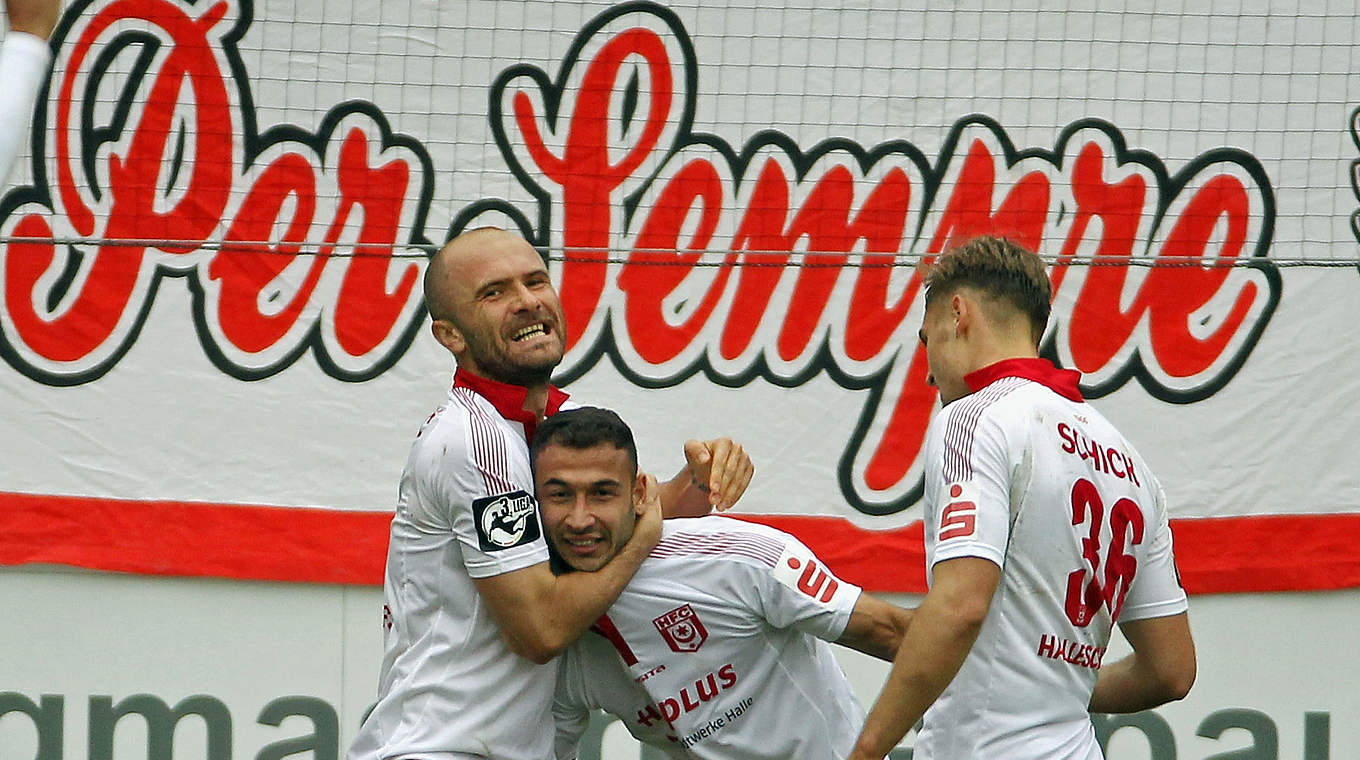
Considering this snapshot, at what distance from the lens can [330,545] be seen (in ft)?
16.9

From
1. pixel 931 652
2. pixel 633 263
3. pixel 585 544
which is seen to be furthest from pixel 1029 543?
pixel 633 263

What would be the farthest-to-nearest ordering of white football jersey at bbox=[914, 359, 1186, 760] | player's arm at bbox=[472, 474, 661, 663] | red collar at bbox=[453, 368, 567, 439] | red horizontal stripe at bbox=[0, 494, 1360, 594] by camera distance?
red horizontal stripe at bbox=[0, 494, 1360, 594]
red collar at bbox=[453, 368, 567, 439]
player's arm at bbox=[472, 474, 661, 663]
white football jersey at bbox=[914, 359, 1186, 760]

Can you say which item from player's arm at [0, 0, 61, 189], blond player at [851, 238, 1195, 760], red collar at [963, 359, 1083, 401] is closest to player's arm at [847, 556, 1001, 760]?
blond player at [851, 238, 1195, 760]

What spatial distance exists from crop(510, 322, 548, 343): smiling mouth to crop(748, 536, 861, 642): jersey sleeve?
0.69 metres

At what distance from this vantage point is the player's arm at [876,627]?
3.02m

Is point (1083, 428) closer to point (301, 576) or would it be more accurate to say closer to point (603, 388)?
point (603, 388)

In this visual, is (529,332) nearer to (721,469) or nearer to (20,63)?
(721,469)

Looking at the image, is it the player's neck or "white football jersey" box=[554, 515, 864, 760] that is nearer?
"white football jersey" box=[554, 515, 864, 760]

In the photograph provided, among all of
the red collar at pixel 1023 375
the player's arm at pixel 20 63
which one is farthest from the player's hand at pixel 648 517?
the player's arm at pixel 20 63

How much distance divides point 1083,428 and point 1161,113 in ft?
9.07

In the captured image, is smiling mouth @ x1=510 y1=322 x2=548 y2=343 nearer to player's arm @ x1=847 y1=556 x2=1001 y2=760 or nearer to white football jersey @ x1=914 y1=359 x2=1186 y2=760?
white football jersey @ x1=914 y1=359 x2=1186 y2=760

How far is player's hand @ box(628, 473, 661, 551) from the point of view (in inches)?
122

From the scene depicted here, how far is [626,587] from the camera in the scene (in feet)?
10.1

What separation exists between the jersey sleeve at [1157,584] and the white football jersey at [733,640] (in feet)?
1.98
